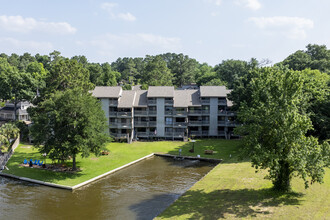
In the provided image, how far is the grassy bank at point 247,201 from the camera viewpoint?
77.0 feet

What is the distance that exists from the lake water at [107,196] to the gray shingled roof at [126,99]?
77.2 feet

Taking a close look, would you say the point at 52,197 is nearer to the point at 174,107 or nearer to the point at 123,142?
the point at 123,142

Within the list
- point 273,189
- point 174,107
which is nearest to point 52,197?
point 273,189

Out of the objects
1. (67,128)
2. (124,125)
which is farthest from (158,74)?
(67,128)

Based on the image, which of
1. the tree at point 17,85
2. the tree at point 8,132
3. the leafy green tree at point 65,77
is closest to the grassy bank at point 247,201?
the leafy green tree at point 65,77

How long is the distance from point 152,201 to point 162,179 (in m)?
8.28

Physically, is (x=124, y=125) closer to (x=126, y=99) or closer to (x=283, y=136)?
(x=126, y=99)

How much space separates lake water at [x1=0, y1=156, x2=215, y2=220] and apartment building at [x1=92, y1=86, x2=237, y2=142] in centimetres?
2234

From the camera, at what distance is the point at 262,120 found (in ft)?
87.2

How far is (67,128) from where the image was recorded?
38.4m

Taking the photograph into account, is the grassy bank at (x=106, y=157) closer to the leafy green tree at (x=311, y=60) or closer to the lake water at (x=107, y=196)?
the lake water at (x=107, y=196)

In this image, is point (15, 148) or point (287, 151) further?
point (15, 148)

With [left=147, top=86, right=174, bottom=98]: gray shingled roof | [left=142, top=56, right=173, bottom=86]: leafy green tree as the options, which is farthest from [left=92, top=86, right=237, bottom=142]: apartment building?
[left=142, top=56, right=173, bottom=86]: leafy green tree

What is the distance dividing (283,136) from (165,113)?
4102 cm
